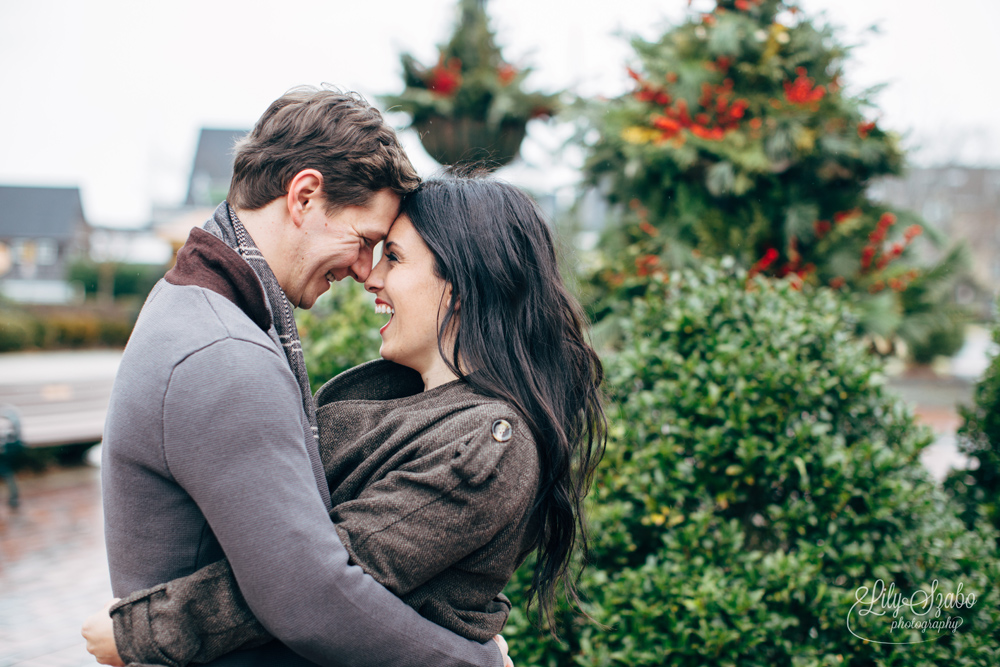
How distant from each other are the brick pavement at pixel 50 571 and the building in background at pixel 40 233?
32833 millimetres

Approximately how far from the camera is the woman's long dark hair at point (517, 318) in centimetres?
166

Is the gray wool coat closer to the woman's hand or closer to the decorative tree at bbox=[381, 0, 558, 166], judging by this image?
the woman's hand

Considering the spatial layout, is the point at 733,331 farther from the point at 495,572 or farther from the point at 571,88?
the point at 571,88

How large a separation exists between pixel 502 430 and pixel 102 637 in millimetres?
852

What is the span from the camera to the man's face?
1.67 meters

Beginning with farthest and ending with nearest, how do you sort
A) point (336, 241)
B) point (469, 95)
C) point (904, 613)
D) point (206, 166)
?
point (206, 166)
point (469, 95)
point (904, 613)
point (336, 241)

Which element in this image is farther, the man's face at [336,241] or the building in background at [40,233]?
the building in background at [40,233]

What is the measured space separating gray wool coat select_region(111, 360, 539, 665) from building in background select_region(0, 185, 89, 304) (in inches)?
1559

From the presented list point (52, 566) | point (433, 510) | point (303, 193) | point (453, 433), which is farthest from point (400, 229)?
point (52, 566)

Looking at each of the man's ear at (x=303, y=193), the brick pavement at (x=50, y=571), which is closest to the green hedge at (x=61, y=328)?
the brick pavement at (x=50, y=571)

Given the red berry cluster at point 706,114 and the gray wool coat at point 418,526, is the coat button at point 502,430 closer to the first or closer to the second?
the gray wool coat at point 418,526

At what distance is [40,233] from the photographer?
3653 centimetres

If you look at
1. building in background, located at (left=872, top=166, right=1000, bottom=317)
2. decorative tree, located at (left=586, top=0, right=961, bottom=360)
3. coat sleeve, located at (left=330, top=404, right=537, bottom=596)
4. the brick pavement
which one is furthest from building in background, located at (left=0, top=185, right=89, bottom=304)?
building in background, located at (left=872, top=166, right=1000, bottom=317)

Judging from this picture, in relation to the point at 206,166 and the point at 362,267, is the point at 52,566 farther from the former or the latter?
the point at 206,166
